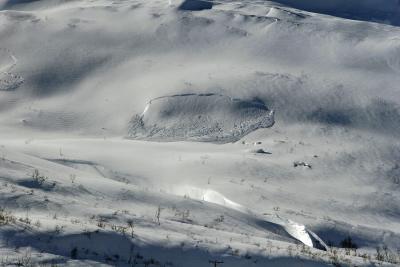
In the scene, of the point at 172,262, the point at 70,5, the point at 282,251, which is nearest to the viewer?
the point at 172,262

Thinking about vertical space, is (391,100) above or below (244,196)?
above

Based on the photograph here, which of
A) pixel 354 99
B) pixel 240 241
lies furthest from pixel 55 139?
pixel 240 241

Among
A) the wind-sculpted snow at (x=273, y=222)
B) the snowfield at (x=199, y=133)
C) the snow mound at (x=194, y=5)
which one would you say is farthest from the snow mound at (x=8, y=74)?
the wind-sculpted snow at (x=273, y=222)

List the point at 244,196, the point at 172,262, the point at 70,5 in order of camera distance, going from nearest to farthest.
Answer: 1. the point at 172,262
2. the point at 244,196
3. the point at 70,5

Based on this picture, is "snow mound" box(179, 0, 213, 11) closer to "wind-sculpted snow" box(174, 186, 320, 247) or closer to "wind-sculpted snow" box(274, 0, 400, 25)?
"wind-sculpted snow" box(274, 0, 400, 25)

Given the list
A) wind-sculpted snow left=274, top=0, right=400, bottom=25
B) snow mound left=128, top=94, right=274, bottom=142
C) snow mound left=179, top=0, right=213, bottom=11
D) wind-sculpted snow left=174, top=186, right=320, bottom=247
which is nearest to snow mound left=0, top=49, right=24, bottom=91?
snow mound left=128, top=94, right=274, bottom=142

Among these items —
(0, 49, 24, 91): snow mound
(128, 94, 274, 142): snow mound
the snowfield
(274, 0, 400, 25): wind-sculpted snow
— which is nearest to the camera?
the snowfield

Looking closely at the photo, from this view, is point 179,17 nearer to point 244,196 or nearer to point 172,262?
point 244,196
